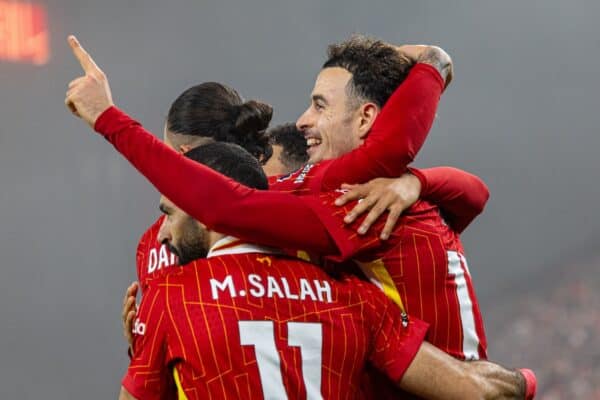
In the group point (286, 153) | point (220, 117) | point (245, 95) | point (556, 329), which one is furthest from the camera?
point (556, 329)

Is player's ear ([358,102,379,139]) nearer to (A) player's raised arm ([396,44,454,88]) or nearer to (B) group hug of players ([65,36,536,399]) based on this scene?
(B) group hug of players ([65,36,536,399])

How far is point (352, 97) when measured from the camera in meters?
2.02

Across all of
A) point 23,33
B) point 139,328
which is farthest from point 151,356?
point 23,33

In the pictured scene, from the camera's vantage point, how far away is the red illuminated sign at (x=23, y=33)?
488cm

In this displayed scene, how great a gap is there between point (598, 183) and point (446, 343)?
410 centimetres

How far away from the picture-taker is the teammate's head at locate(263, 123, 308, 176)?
271 cm

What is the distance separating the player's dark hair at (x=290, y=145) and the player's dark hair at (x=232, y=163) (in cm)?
92

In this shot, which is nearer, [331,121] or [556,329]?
[331,121]

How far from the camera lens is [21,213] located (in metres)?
4.96

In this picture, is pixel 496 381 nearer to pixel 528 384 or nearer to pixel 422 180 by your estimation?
pixel 528 384

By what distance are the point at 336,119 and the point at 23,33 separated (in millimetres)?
3358

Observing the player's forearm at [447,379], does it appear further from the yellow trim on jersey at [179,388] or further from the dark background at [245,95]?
the dark background at [245,95]

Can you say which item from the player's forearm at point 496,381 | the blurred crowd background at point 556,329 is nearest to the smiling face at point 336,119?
the player's forearm at point 496,381

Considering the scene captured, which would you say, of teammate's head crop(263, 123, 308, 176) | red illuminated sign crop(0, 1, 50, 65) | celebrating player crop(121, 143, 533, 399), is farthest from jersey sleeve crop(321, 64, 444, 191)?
red illuminated sign crop(0, 1, 50, 65)
